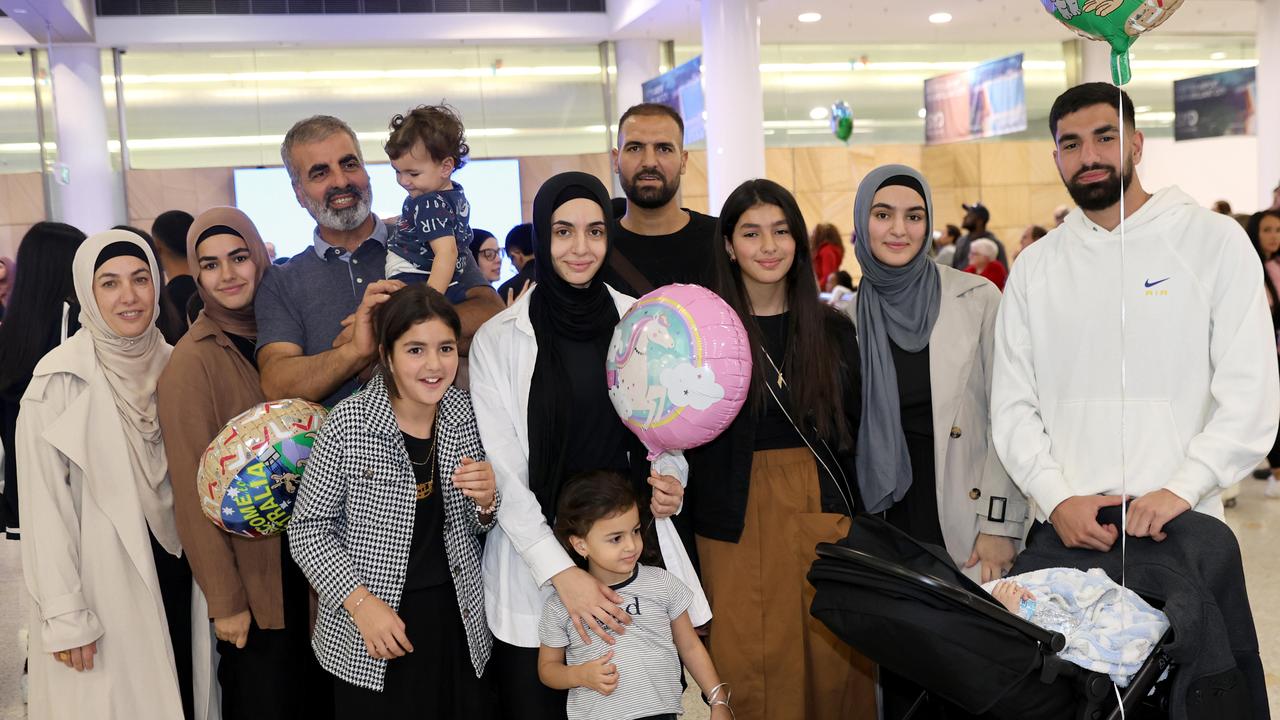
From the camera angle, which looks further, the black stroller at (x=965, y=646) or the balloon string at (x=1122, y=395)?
the balloon string at (x=1122, y=395)

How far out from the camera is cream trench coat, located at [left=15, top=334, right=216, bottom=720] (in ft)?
9.03

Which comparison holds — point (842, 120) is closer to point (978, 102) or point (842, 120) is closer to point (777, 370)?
point (978, 102)

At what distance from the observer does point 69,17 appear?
10.6 m

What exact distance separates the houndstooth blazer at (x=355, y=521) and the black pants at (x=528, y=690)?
0.17 m

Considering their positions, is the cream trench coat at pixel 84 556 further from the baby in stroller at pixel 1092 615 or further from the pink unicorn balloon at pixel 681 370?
the baby in stroller at pixel 1092 615

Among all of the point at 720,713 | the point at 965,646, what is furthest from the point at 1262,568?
the point at 965,646

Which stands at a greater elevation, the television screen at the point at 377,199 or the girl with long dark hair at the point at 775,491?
the television screen at the point at 377,199

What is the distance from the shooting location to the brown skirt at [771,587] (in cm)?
280

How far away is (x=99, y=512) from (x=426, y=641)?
97cm

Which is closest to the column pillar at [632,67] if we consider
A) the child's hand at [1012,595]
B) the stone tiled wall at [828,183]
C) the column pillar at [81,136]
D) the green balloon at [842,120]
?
the stone tiled wall at [828,183]

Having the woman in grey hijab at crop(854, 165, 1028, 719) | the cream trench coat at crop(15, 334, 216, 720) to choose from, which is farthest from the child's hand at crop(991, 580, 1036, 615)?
the cream trench coat at crop(15, 334, 216, 720)

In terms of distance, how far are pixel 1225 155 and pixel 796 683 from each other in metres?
15.6

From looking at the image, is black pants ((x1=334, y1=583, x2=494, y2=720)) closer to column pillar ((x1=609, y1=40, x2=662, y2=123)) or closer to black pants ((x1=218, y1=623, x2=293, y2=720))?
black pants ((x1=218, y1=623, x2=293, y2=720))

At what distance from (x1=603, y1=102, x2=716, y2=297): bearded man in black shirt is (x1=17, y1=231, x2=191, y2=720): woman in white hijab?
145 cm
